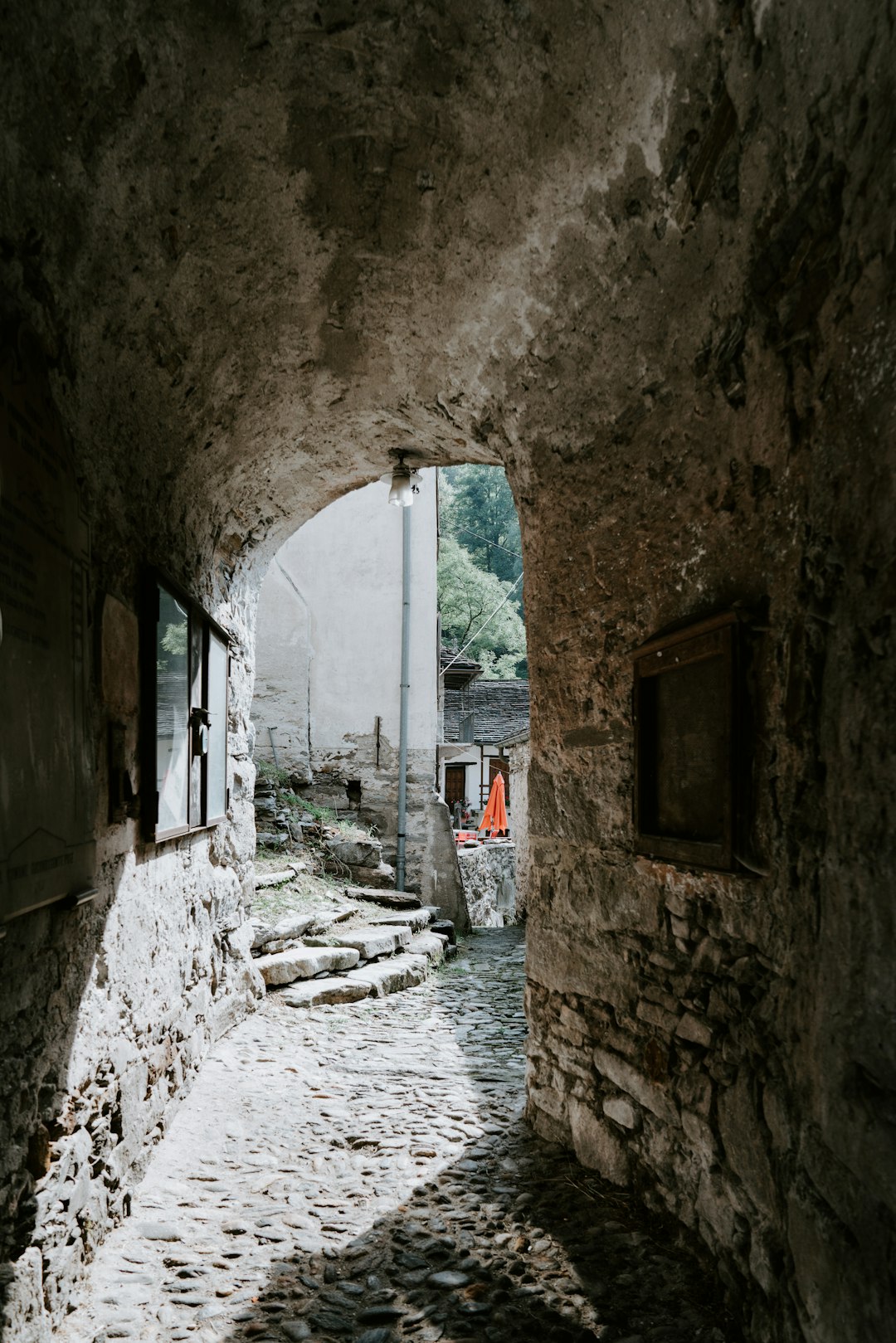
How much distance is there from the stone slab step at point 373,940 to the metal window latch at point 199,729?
2623mm

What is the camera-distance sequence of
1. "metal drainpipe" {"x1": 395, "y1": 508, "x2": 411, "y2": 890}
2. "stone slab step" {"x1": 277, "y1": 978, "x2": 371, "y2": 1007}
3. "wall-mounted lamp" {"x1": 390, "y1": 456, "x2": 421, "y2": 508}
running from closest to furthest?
"wall-mounted lamp" {"x1": 390, "y1": 456, "x2": 421, "y2": 508}
"stone slab step" {"x1": 277, "y1": 978, "x2": 371, "y2": 1007}
"metal drainpipe" {"x1": 395, "y1": 508, "x2": 411, "y2": 890}

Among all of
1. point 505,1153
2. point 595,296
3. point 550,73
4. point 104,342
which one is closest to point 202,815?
point 505,1153

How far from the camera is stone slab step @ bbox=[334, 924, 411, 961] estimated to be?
19.5ft

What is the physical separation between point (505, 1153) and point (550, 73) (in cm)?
333

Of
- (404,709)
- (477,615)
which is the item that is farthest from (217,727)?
(477,615)

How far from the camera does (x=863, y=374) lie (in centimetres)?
147

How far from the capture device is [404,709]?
891cm

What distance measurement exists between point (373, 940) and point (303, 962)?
732 mm

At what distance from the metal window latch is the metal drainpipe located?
4.95m

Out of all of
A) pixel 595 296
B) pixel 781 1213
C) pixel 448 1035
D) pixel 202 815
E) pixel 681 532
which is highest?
pixel 595 296

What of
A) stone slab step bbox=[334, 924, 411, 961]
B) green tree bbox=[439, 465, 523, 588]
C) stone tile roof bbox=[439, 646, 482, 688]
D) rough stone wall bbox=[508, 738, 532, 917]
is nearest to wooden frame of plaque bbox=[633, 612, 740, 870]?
stone slab step bbox=[334, 924, 411, 961]

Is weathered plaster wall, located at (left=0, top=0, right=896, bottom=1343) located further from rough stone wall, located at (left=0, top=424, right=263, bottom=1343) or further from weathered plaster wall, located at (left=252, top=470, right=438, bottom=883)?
weathered plaster wall, located at (left=252, top=470, right=438, bottom=883)

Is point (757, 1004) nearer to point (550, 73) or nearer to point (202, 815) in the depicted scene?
point (550, 73)

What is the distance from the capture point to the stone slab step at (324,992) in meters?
5.04
